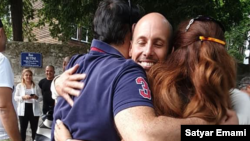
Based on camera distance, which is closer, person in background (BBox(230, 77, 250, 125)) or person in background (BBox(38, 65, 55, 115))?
person in background (BBox(230, 77, 250, 125))

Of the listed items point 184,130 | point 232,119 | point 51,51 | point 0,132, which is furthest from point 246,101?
point 51,51

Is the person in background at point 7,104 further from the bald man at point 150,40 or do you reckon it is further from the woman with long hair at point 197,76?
the woman with long hair at point 197,76

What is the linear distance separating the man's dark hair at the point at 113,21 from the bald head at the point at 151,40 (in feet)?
0.33

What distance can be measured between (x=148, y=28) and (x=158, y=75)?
0.39m

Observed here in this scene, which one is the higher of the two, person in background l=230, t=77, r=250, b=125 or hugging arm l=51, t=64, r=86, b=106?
hugging arm l=51, t=64, r=86, b=106

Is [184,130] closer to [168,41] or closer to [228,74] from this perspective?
[228,74]

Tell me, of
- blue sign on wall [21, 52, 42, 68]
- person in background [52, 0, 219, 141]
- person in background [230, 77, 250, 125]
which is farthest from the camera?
blue sign on wall [21, 52, 42, 68]

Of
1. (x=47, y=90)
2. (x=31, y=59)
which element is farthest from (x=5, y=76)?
(x=31, y=59)

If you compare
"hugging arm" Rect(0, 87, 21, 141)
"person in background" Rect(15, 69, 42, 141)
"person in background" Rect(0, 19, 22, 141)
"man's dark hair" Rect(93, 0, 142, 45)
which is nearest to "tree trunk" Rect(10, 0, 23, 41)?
"person in background" Rect(15, 69, 42, 141)

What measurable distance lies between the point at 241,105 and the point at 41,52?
6156 millimetres

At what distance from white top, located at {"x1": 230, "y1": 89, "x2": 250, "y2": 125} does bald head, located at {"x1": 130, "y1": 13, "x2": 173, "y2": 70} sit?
48 centimetres

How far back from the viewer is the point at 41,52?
7.07 metres

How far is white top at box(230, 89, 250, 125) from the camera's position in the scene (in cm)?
152

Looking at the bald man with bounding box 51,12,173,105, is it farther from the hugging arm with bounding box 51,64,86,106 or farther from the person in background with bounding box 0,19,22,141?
the person in background with bounding box 0,19,22,141
